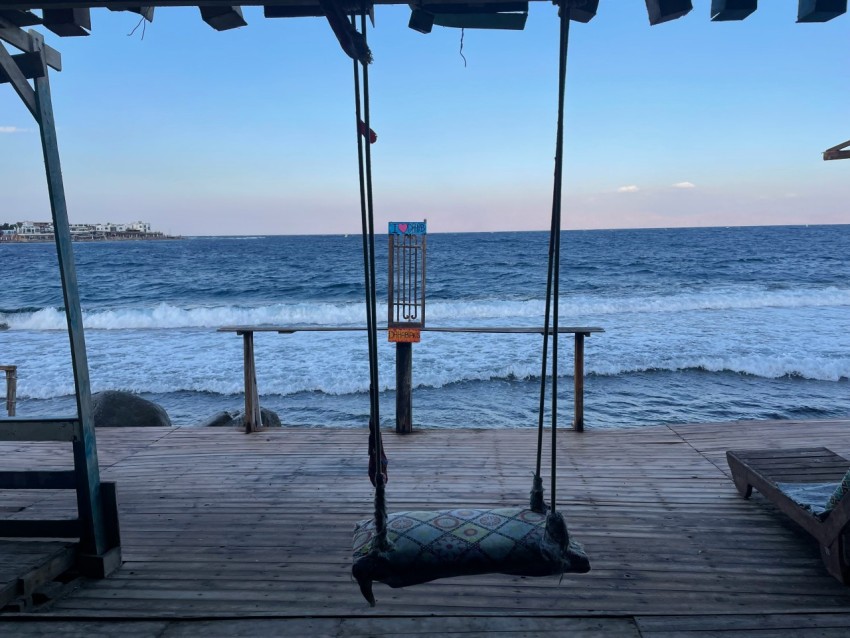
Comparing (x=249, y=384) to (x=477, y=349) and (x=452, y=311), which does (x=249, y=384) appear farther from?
(x=452, y=311)

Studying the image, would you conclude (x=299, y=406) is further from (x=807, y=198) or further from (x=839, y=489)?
(x=807, y=198)

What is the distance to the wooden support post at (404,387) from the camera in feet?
16.4

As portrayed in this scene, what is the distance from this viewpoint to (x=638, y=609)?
2361 millimetres

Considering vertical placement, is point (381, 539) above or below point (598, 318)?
above

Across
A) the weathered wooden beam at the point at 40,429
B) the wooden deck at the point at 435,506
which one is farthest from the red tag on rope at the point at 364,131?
the weathered wooden beam at the point at 40,429

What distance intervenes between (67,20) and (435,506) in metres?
2.96

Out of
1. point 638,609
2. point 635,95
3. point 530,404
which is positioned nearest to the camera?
point 638,609

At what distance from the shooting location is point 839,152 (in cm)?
393

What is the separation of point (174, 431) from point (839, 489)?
4.79m

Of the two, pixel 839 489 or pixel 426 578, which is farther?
pixel 839 489

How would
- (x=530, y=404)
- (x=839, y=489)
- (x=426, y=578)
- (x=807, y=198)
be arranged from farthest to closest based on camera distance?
1. (x=807, y=198)
2. (x=530, y=404)
3. (x=839, y=489)
4. (x=426, y=578)

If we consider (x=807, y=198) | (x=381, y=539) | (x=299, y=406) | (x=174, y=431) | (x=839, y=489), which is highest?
(x=807, y=198)

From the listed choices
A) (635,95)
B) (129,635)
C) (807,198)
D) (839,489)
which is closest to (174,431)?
(129,635)

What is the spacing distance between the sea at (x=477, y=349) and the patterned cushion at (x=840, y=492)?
431 cm
